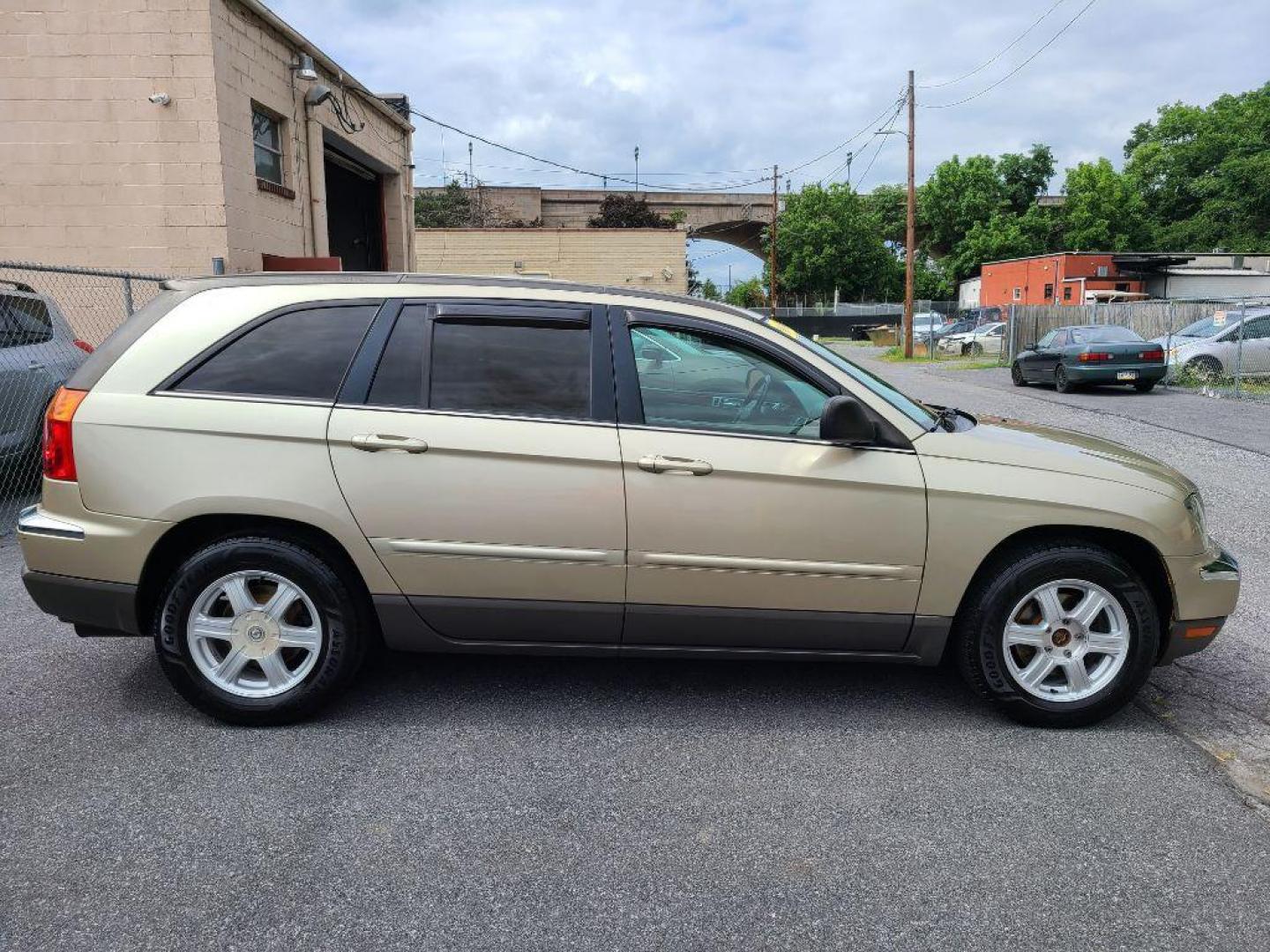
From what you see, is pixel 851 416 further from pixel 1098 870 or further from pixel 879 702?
pixel 1098 870

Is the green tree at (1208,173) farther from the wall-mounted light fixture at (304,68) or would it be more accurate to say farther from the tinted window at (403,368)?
the tinted window at (403,368)

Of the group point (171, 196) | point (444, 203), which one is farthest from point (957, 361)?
point (444, 203)

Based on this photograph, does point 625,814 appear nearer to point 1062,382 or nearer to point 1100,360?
point 1100,360

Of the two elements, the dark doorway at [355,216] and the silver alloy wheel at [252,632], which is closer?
the silver alloy wheel at [252,632]

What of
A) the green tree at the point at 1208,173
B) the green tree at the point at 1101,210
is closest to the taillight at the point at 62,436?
the green tree at the point at 1101,210

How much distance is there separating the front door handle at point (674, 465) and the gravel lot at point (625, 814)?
1032 mm

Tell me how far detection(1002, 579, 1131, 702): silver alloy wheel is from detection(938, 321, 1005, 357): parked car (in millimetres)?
33306

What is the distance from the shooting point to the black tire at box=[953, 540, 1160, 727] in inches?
145

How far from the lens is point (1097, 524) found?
3.68 m

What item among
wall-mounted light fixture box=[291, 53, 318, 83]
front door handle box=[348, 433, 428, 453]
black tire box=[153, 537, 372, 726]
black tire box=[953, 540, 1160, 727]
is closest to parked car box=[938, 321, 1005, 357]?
wall-mounted light fixture box=[291, 53, 318, 83]

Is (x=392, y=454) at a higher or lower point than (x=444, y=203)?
lower

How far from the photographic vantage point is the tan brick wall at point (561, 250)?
39.3 metres

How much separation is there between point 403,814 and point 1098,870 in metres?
2.15

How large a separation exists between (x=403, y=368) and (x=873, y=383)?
1919 mm
